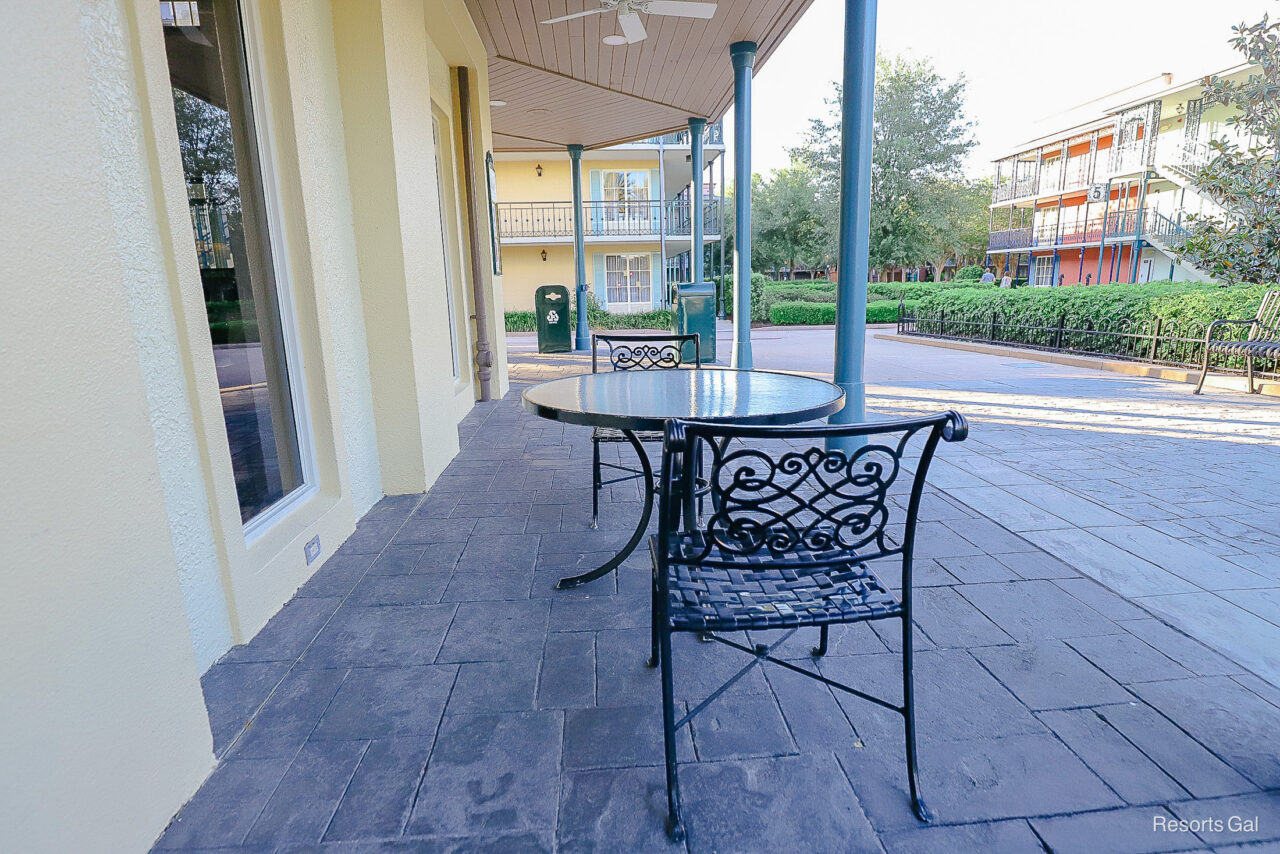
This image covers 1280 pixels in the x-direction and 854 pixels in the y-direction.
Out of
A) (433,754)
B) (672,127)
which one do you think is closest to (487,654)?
(433,754)

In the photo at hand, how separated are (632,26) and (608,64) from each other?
4.77 feet

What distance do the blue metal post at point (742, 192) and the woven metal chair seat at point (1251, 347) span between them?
445cm

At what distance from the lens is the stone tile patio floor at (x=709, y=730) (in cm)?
137

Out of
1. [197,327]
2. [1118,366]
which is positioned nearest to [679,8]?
[197,327]

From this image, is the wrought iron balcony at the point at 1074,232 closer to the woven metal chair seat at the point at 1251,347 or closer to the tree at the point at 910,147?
the tree at the point at 910,147

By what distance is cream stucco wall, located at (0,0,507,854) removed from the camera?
1.07 meters

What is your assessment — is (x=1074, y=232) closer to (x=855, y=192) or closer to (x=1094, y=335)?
(x=1094, y=335)

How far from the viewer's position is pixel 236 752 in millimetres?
1610

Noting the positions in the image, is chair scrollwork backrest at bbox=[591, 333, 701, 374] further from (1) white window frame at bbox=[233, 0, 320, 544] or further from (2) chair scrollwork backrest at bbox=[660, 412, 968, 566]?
(2) chair scrollwork backrest at bbox=[660, 412, 968, 566]

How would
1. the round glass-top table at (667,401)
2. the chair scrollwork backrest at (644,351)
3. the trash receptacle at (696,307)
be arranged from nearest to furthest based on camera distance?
the round glass-top table at (667,401) → the chair scrollwork backrest at (644,351) → the trash receptacle at (696,307)

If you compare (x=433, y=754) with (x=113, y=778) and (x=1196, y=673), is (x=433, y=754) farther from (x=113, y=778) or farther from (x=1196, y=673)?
(x=1196, y=673)

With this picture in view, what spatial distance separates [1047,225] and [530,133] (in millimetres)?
25149

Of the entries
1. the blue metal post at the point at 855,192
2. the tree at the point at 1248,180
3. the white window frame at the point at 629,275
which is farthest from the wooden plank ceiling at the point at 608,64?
the white window frame at the point at 629,275

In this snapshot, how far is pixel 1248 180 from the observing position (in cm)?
541
